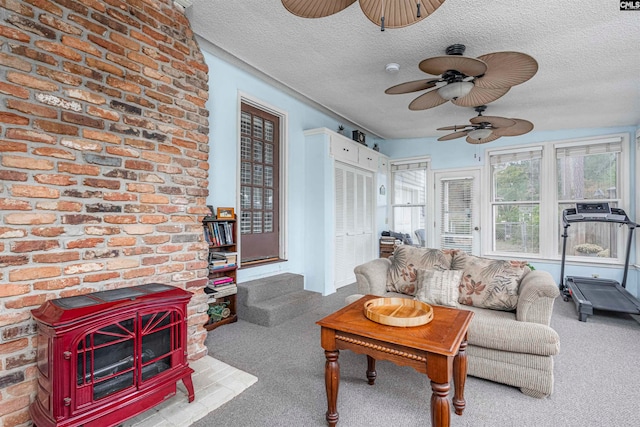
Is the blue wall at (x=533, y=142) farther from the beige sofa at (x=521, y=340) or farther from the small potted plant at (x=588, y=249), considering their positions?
the beige sofa at (x=521, y=340)

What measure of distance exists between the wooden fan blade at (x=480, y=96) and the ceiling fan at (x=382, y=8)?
4.08ft

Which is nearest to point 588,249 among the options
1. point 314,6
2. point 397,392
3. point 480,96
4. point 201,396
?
point 480,96

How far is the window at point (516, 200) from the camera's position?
18.0ft

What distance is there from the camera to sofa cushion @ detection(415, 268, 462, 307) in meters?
2.59

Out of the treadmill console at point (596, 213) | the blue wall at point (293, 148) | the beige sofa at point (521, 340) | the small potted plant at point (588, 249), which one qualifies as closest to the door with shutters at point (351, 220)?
the blue wall at point (293, 148)

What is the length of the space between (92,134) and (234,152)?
1.79 meters

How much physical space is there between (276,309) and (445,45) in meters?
3.07

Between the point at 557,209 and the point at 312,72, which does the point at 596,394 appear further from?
the point at 557,209

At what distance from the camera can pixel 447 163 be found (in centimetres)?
615

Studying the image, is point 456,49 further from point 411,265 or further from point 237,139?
point 237,139

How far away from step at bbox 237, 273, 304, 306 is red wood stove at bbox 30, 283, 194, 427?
59.2 inches

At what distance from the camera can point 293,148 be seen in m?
4.49

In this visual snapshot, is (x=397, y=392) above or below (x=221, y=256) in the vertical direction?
below

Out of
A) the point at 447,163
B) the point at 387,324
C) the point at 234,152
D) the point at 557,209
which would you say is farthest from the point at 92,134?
the point at 557,209
